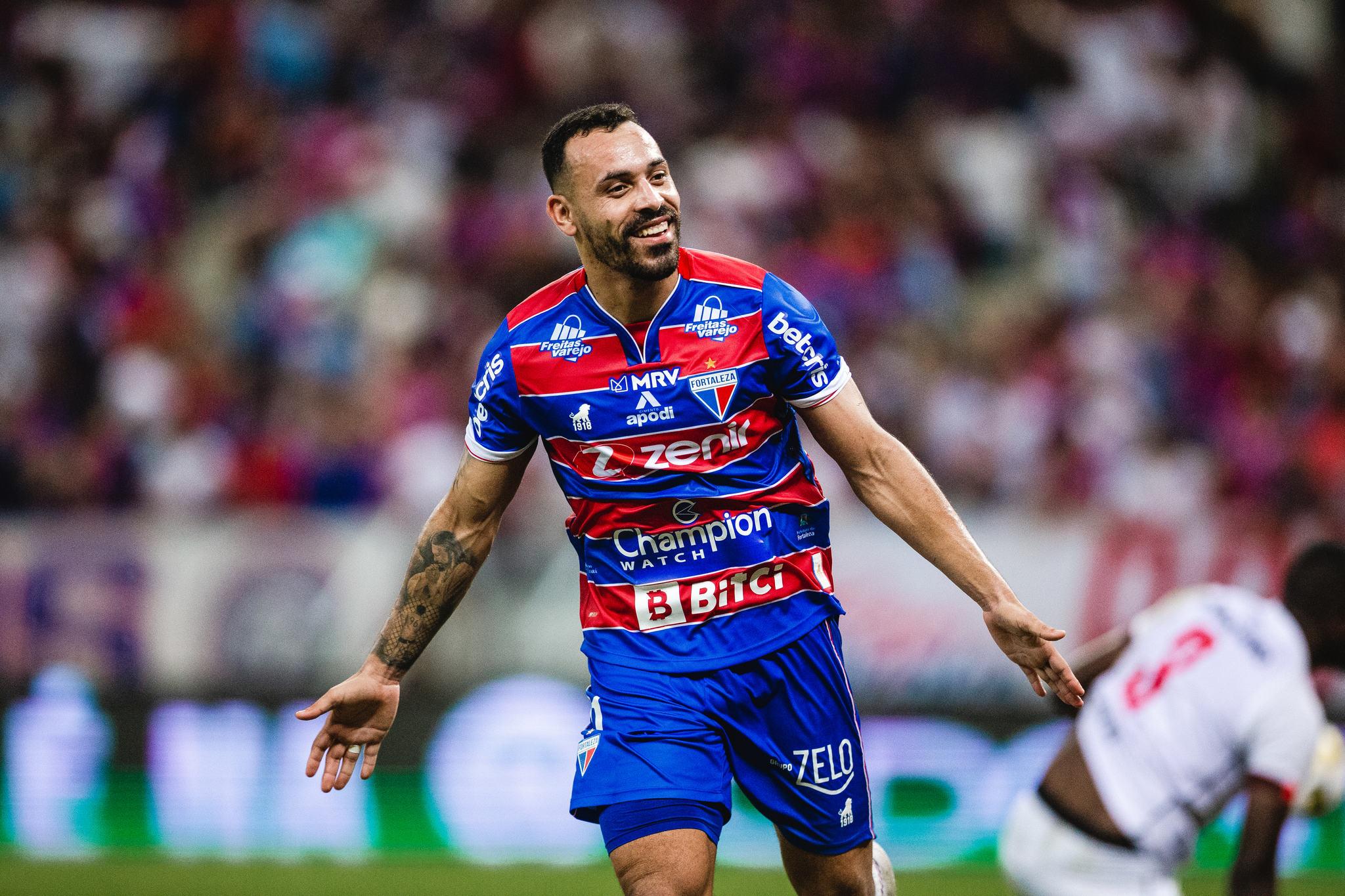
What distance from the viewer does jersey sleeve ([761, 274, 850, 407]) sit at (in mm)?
4812

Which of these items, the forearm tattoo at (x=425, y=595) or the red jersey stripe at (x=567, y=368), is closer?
the red jersey stripe at (x=567, y=368)

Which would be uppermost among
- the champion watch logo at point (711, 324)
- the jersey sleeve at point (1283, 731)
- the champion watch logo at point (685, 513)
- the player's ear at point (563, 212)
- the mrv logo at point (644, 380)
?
the player's ear at point (563, 212)

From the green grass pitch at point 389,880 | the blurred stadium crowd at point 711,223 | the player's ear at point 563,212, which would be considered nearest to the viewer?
the player's ear at point 563,212

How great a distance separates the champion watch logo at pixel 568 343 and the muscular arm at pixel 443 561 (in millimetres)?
364

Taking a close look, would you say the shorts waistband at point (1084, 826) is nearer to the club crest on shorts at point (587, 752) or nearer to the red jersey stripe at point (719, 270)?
the club crest on shorts at point (587, 752)

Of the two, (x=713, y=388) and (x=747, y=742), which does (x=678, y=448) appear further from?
(x=747, y=742)

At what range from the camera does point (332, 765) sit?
495cm

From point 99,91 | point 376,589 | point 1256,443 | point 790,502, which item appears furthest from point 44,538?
point 1256,443

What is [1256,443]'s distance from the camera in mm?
12055

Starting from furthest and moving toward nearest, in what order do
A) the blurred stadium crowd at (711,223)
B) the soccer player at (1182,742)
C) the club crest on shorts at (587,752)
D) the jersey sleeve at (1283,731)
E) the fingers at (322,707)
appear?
1. the blurred stadium crowd at (711,223)
2. the soccer player at (1182,742)
3. the jersey sleeve at (1283,731)
4. the fingers at (322,707)
5. the club crest on shorts at (587,752)

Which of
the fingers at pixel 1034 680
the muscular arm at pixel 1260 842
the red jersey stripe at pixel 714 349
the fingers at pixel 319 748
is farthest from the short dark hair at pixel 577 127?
the muscular arm at pixel 1260 842

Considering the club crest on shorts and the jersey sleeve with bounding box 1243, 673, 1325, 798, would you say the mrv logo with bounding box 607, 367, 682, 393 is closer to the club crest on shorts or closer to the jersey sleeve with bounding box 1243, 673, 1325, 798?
the club crest on shorts

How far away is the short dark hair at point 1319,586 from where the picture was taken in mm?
5320

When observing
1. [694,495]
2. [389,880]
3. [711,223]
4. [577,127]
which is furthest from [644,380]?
[711,223]
